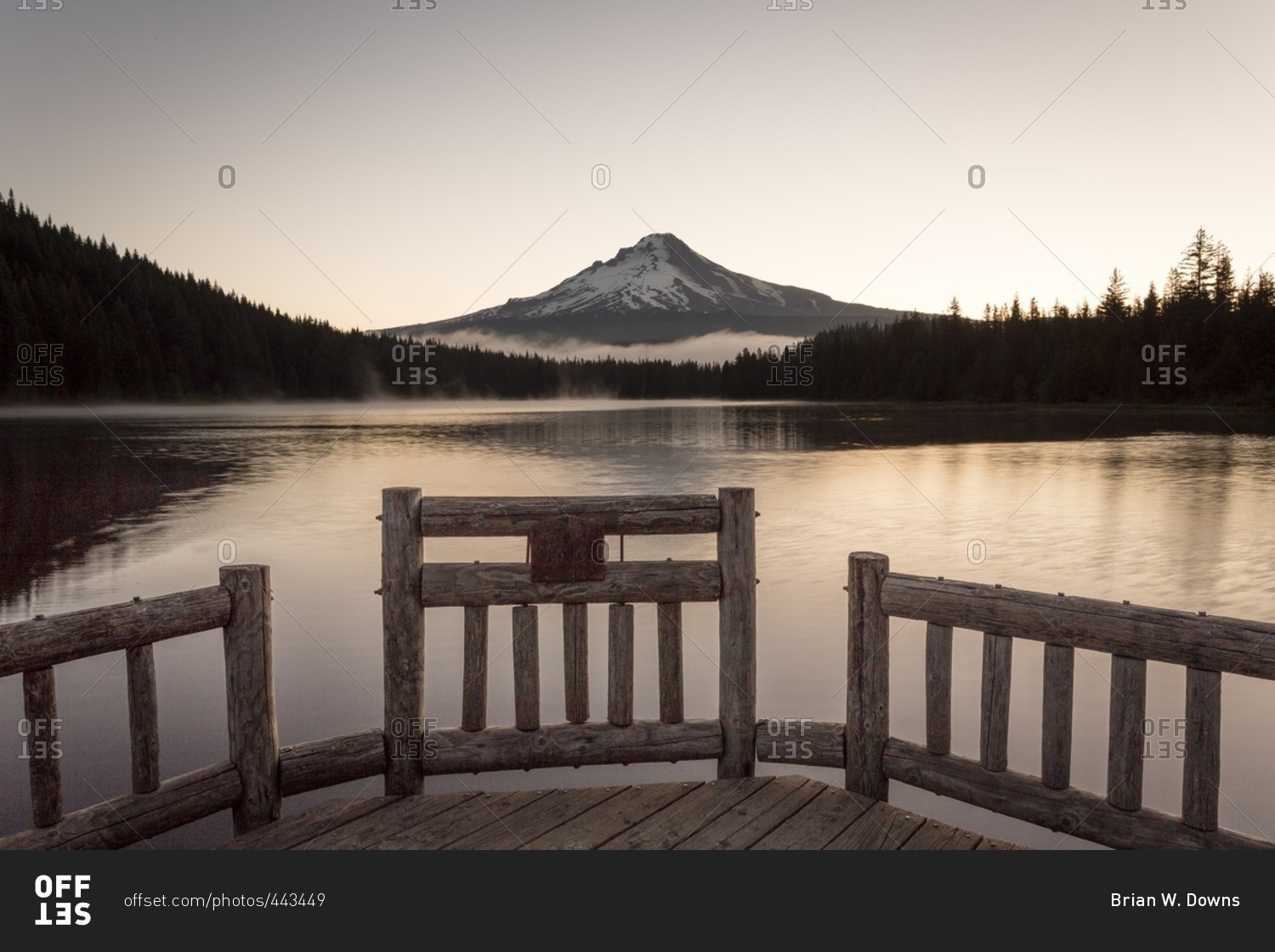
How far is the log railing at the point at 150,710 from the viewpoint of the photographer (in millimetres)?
3826

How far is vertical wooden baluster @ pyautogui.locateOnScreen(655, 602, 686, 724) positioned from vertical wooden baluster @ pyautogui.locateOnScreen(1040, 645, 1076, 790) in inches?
80.6

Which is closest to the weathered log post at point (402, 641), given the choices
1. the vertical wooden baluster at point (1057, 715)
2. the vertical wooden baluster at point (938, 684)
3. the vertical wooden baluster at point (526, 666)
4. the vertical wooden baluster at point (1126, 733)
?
the vertical wooden baluster at point (526, 666)

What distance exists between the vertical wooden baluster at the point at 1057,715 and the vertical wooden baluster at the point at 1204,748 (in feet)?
1.79

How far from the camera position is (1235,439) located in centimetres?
6500

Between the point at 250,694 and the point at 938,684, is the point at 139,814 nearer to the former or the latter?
the point at 250,694

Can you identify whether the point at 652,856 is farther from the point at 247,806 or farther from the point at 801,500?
the point at 801,500

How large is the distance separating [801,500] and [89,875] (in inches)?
1359

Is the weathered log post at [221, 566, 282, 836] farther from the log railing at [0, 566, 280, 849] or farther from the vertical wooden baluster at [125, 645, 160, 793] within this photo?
the vertical wooden baluster at [125, 645, 160, 793]

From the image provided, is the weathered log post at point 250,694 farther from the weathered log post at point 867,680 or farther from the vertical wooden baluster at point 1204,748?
the vertical wooden baluster at point 1204,748

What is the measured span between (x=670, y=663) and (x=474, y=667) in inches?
46.8

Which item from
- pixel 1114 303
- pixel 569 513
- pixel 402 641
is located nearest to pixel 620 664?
pixel 569 513

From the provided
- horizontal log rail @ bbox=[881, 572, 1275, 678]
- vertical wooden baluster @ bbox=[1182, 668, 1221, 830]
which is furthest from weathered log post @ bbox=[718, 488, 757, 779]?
vertical wooden baluster @ bbox=[1182, 668, 1221, 830]

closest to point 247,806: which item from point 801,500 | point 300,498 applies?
point 801,500

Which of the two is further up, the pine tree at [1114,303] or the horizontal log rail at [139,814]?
the pine tree at [1114,303]
